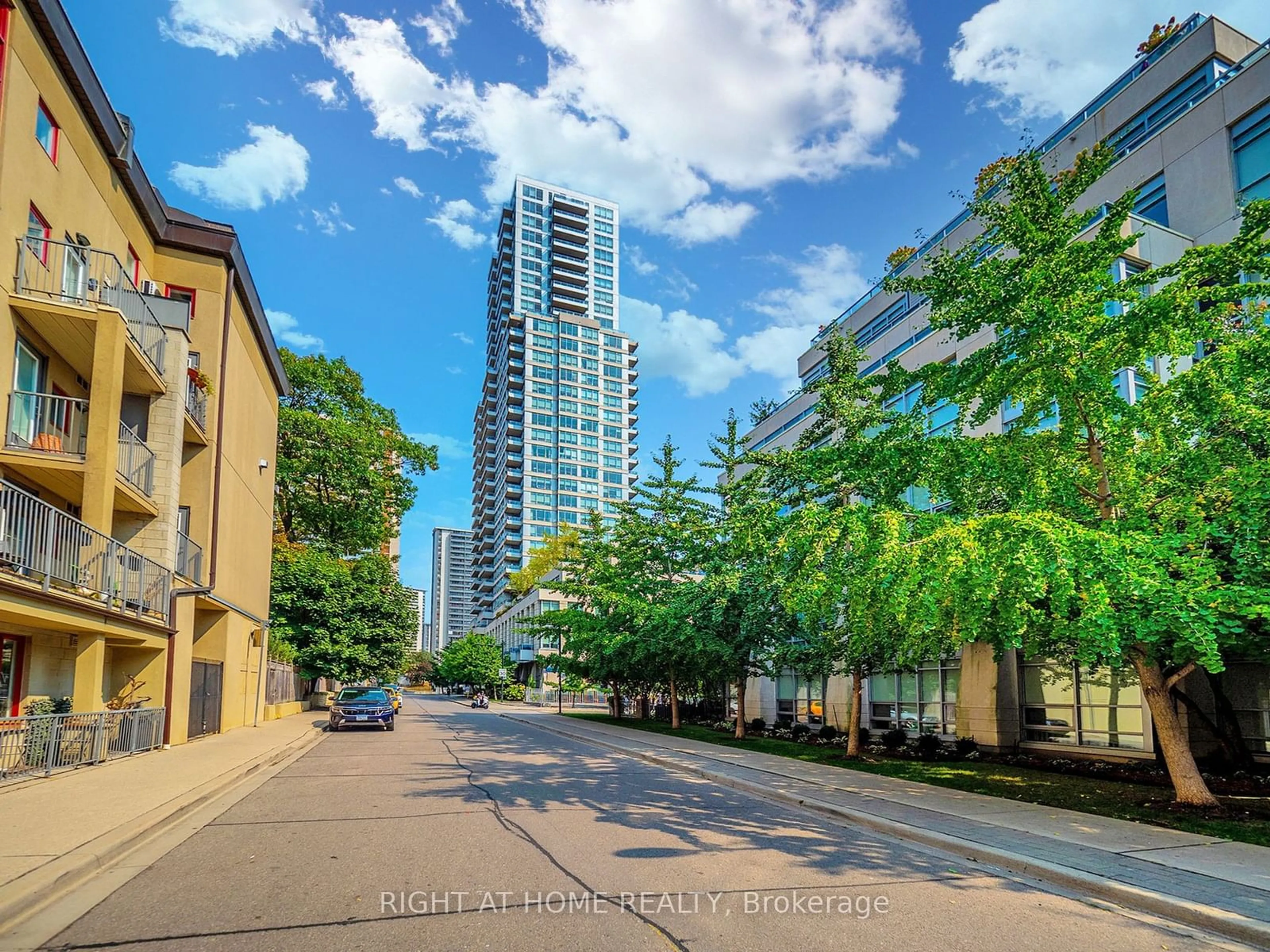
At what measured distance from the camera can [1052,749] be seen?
68.5 ft

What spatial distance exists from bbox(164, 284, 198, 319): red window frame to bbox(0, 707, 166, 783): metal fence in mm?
10721

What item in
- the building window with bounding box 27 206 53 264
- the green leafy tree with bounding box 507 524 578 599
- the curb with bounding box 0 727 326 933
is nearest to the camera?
the curb with bounding box 0 727 326 933

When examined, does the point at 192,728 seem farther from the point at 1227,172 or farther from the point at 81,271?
the point at 1227,172

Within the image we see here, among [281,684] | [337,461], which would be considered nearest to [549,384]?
[337,461]

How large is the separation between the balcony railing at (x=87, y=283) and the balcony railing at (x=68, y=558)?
156 inches

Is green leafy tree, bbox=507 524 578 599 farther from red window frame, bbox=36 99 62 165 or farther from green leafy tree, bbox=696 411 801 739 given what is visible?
red window frame, bbox=36 99 62 165

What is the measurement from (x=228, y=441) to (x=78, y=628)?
1016 centimetres

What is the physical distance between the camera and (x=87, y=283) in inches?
680

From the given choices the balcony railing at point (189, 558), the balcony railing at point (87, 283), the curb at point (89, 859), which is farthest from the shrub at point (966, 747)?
the balcony railing at point (87, 283)

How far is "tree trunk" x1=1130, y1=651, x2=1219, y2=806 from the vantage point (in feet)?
36.9

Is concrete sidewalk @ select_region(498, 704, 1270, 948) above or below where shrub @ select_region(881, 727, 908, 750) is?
above

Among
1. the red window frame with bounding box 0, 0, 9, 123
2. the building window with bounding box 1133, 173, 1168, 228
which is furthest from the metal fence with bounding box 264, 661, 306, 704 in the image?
the building window with bounding box 1133, 173, 1168, 228

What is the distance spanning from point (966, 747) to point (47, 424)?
2190 cm

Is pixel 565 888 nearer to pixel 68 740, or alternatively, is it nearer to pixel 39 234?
pixel 68 740
